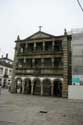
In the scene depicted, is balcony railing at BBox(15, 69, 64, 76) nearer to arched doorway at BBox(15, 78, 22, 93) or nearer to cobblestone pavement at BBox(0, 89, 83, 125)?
arched doorway at BBox(15, 78, 22, 93)

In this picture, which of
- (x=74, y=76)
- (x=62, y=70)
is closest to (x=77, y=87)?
(x=74, y=76)

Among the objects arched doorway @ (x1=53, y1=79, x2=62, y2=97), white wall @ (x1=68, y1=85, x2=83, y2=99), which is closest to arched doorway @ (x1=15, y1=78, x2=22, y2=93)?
arched doorway @ (x1=53, y1=79, x2=62, y2=97)

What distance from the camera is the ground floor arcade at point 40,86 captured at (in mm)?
23947

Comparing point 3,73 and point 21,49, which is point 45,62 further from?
point 3,73

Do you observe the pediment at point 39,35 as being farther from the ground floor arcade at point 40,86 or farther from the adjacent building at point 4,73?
the adjacent building at point 4,73

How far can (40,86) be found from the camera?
25438 millimetres

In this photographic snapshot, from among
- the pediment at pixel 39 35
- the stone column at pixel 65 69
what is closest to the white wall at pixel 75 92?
the stone column at pixel 65 69

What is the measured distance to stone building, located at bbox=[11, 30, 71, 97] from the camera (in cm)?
2361

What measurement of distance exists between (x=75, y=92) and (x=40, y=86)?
7100 mm

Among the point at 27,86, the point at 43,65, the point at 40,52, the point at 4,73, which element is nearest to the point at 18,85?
the point at 27,86

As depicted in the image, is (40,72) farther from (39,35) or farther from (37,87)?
(39,35)

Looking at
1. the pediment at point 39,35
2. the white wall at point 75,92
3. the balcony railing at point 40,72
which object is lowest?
the white wall at point 75,92

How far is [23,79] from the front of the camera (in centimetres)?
2611

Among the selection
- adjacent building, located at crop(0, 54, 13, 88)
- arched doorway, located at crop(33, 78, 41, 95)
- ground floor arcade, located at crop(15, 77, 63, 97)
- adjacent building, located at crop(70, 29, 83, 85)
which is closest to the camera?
adjacent building, located at crop(70, 29, 83, 85)
